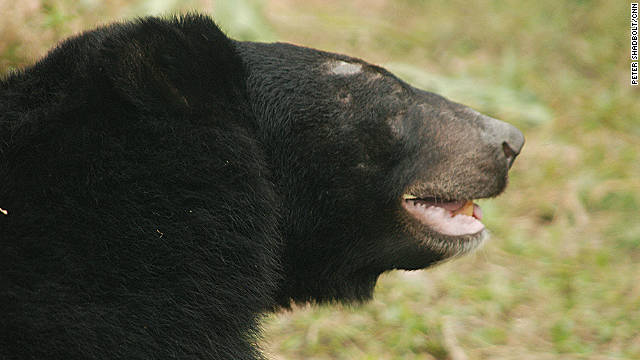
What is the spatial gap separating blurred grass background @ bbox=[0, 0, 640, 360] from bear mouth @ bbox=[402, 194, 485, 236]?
1.84ft

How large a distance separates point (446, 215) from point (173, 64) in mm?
1281

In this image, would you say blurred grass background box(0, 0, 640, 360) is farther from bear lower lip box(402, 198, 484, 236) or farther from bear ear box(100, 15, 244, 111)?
bear ear box(100, 15, 244, 111)

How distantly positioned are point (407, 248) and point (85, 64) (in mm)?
1407

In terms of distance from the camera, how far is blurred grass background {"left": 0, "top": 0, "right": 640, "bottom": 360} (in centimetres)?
381

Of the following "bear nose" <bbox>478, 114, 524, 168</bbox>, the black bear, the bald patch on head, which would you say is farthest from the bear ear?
"bear nose" <bbox>478, 114, 524, 168</bbox>

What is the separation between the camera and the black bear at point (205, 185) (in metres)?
1.93

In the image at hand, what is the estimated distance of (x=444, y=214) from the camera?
2787 mm

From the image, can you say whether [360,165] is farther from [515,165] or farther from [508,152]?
[515,165]

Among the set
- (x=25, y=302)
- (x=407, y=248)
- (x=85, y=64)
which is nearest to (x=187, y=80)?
(x=85, y=64)

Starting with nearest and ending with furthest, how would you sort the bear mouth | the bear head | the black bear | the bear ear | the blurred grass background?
the black bear → the bear ear → the bear head → the bear mouth → the blurred grass background

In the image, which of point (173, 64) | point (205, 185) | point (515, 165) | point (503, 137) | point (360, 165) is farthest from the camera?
point (515, 165)

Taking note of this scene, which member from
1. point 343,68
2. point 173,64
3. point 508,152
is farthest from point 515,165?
point 173,64

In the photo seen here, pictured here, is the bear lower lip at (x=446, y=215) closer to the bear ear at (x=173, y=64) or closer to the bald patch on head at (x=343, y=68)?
the bald patch on head at (x=343, y=68)

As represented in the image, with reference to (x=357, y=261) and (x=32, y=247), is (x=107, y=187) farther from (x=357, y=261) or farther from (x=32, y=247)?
(x=357, y=261)
